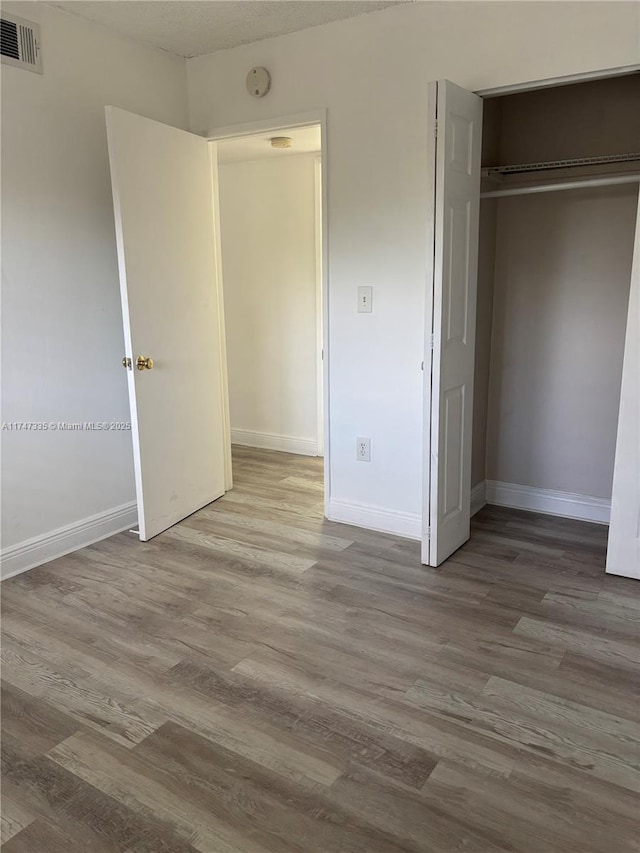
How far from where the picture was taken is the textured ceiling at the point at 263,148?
4156mm

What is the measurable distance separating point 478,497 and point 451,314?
4.61 feet

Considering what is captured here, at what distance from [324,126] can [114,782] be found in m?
3.05

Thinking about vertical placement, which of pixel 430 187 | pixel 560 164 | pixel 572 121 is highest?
pixel 572 121

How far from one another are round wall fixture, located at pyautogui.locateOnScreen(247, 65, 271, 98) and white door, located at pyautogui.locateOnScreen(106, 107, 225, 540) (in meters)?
0.42

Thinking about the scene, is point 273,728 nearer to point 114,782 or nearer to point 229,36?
point 114,782

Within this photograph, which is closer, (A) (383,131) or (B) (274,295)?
(A) (383,131)

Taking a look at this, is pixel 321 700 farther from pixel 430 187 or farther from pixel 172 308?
pixel 172 308

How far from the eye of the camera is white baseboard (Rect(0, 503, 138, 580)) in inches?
120

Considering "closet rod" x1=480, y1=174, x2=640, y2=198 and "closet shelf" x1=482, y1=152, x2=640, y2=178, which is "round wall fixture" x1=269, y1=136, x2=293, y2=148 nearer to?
"closet shelf" x1=482, y1=152, x2=640, y2=178

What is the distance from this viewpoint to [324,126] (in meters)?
3.29

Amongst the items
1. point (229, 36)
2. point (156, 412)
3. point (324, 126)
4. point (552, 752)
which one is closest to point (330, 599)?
point (552, 752)

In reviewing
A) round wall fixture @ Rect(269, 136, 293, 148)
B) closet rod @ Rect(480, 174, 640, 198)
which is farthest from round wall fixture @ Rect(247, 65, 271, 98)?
closet rod @ Rect(480, 174, 640, 198)

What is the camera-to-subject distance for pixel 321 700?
6.96ft

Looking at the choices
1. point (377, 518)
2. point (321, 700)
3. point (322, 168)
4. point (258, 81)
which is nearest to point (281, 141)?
point (258, 81)
